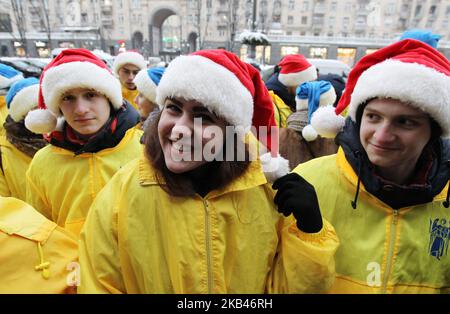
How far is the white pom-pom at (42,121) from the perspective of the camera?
2119 mm

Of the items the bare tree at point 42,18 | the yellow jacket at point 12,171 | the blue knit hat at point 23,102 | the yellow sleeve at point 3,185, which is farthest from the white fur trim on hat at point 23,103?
the bare tree at point 42,18

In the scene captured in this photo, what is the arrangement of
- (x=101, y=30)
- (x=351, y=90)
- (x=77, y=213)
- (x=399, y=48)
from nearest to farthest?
1. (x=399, y=48)
2. (x=351, y=90)
3. (x=77, y=213)
4. (x=101, y=30)

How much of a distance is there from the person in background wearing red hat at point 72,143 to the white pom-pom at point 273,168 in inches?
45.8

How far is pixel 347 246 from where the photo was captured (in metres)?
1.60

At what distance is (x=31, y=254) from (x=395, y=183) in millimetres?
1765

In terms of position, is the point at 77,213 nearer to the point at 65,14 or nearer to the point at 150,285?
the point at 150,285

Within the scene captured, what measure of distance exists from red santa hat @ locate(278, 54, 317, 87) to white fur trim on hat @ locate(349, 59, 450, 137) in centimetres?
330

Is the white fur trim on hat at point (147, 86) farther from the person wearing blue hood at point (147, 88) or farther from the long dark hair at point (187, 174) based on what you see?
the long dark hair at point (187, 174)

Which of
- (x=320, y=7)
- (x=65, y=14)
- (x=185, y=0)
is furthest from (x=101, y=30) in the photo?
(x=320, y=7)

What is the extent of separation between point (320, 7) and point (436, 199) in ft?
167

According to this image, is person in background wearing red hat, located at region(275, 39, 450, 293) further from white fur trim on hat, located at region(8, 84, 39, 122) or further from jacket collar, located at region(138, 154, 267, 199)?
white fur trim on hat, located at region(8, 84, 39, 122)

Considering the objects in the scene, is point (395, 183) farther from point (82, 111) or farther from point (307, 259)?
point (82, 111)

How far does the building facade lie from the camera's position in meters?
39.2

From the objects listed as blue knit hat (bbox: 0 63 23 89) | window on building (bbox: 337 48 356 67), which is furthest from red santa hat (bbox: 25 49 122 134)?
window on building (bbox: 337 48 356 67)
